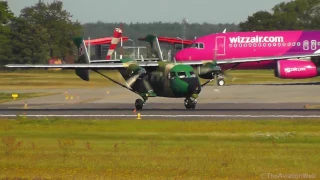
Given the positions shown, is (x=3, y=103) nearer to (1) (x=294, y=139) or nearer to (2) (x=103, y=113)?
(2) (x=103, y=113)

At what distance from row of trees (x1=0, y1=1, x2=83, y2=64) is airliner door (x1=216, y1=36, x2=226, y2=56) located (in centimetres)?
3700

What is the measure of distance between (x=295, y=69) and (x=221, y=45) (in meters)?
8.93

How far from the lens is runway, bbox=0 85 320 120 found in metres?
37.5

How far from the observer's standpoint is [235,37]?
230 ft

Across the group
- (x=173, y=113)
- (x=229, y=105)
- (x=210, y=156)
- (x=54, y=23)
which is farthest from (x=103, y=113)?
(x=54, y=23)

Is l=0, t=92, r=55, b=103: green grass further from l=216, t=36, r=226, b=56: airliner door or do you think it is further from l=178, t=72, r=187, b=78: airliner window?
l=216, t=36, r=226, b=56: airliner door

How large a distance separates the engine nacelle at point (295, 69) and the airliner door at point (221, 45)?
735 centimetres

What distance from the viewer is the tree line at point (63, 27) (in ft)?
361

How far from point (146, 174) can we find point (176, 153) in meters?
Answer: 3.73

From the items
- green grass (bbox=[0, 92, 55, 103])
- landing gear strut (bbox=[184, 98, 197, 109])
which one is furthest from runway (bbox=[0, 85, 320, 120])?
green grass (bbox=[0, 92, 55, 103])

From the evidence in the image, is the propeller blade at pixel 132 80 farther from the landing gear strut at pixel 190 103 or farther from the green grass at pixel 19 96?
the green grass at pixel 19 96

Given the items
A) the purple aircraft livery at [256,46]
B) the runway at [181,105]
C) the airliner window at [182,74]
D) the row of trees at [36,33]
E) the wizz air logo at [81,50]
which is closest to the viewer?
the runway at [181,105]

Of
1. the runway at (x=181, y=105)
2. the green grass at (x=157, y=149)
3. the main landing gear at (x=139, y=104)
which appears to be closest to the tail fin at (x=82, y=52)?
the runway at (x=181, y=105)

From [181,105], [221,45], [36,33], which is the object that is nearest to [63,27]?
[36,33]
